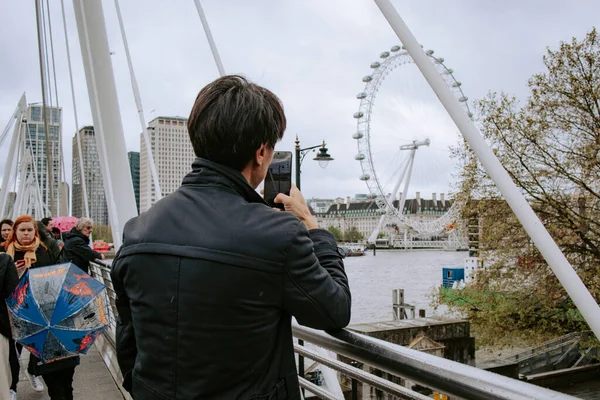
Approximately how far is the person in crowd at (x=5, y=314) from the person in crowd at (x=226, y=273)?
2511 millimetres

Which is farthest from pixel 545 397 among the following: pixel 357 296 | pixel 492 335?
pixel 357 296

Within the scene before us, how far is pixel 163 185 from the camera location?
1914cm

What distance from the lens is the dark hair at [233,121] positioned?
1174mm

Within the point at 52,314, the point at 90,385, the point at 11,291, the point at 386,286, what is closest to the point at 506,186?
the point at 52,314

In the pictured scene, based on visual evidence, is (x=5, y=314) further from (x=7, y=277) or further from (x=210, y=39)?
(x=210, y=39)

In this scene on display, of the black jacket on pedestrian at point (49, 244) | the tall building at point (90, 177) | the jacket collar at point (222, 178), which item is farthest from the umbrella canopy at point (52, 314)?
the tall building at point (90, 177)

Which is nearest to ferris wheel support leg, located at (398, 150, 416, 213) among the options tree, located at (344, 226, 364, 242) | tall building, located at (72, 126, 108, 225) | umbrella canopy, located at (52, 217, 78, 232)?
tall building, located at (72, 126, 108, 225)

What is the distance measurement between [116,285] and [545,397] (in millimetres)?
904

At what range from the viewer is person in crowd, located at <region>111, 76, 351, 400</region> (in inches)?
42.3

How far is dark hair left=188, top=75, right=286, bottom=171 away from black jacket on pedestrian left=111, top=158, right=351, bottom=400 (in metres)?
0.05

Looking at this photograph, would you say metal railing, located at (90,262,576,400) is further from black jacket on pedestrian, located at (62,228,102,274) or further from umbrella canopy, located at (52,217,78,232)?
umbrella canopy, located at (52,217,78,232)

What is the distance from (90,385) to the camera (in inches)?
166

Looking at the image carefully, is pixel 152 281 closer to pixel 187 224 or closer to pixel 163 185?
pixel 187 224

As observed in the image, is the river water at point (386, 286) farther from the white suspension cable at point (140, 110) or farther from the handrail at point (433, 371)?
the handrail at point (433, 371)
